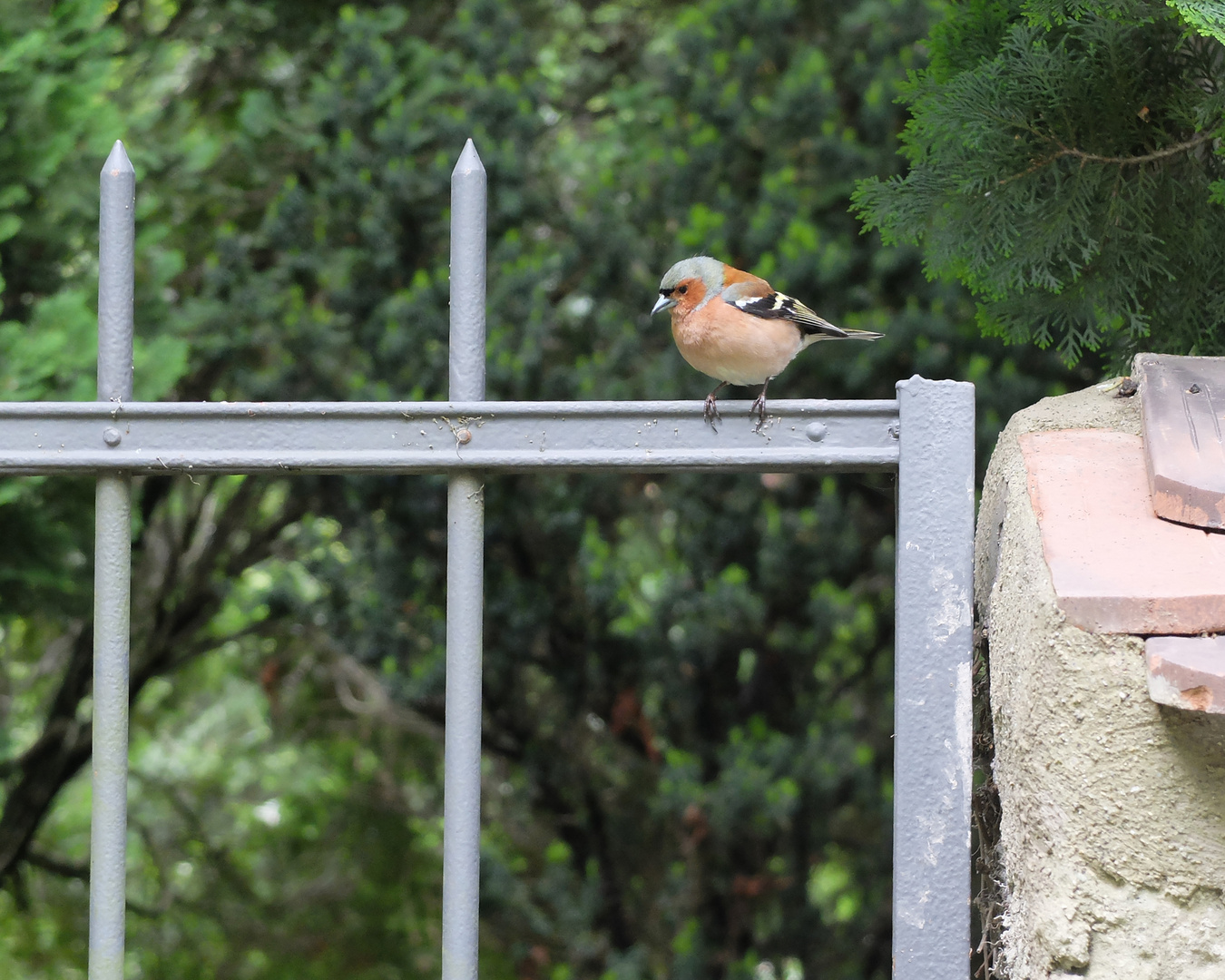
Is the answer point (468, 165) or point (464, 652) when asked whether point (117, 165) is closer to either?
point (468, 165)

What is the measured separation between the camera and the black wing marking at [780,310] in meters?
2.47

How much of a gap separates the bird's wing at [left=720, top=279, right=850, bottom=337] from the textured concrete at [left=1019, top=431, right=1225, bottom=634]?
39.2 inches

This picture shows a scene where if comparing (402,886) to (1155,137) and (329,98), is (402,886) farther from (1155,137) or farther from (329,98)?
(1155,137)

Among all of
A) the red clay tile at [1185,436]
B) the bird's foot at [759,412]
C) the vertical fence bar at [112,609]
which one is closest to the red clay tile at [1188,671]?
the red clay tile at [1185,436]

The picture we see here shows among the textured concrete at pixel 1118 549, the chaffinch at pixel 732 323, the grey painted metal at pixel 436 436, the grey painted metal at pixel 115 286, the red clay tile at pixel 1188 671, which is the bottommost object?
the red clay tile at pixel 1188 671

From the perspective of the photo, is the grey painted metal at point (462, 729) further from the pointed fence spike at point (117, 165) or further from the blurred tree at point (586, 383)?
the blurred tree at point (586, 383)

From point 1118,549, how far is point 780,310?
126cm

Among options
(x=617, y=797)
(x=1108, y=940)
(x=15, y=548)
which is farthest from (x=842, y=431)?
(x=617, y=797)

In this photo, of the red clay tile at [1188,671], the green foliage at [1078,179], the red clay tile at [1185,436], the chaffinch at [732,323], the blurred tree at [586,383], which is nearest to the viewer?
the red clay tile at [1188,671]

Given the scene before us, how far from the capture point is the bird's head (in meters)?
2.51

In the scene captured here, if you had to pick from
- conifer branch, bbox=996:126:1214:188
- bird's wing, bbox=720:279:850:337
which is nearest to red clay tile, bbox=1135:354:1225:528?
conifer branch, bbox=996:126:1214:188

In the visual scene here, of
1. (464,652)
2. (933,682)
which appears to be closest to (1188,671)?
(933,682)

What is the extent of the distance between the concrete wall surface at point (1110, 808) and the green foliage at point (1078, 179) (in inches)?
27.3

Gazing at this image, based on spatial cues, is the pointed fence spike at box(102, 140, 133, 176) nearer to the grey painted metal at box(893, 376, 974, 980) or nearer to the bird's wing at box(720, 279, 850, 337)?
the grey painted metal at box(893, 376, 974, 980)
